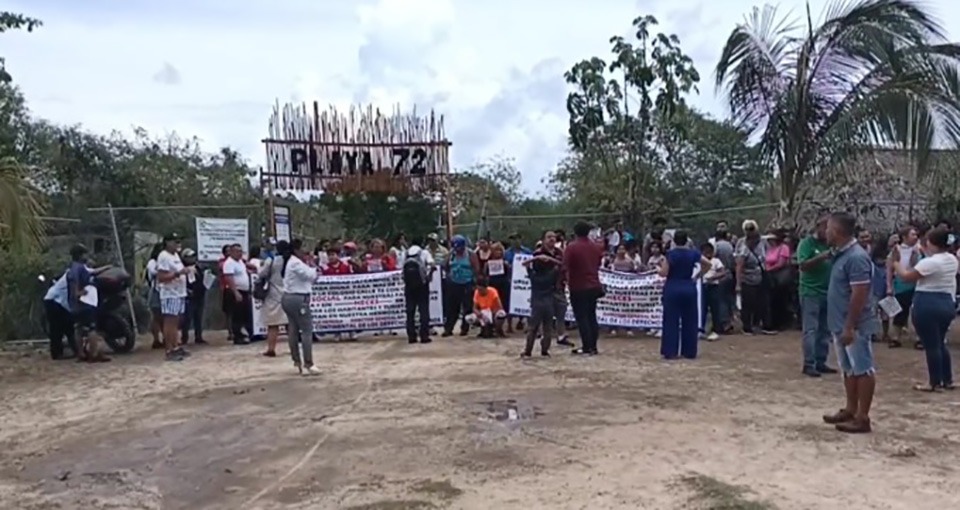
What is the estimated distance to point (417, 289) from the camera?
585 inches

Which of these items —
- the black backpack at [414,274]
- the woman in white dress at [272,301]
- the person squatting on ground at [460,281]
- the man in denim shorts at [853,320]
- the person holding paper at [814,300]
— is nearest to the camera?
the man in denim shorts at [853,320]

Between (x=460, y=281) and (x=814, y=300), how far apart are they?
246 inches

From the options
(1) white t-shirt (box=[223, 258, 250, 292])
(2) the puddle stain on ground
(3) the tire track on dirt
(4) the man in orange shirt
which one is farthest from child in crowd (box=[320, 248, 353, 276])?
(2) the puddle stain on ground

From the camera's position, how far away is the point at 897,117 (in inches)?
560

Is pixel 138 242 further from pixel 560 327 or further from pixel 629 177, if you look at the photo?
pixel 629 177

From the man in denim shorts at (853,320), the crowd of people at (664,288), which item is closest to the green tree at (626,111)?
the crowd of people at (664,288)

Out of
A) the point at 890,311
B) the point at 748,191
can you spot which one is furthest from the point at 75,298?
the point at 748,191

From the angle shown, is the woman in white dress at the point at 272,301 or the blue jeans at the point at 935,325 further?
the woman in white dress at the point at 272,301

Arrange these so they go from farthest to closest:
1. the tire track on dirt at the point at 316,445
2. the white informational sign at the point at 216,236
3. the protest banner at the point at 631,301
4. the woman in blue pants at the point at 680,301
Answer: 1. the white informational sign at the point at 216,236
2. the protest banner at the point at 631,301
3. the woman in blue pants at the point at 680,301
4. the tire track on dirt at the point at 316,445

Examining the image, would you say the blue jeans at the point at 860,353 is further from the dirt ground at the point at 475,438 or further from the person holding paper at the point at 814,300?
the person holding paper at the point at 814,300

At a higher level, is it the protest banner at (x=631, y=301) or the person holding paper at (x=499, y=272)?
the person holding paper at (x=499, y=272)

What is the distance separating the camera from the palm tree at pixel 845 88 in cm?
1415

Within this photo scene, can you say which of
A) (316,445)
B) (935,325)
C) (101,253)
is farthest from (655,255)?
(101,253)

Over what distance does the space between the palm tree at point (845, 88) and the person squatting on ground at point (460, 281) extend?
476 centimetres
